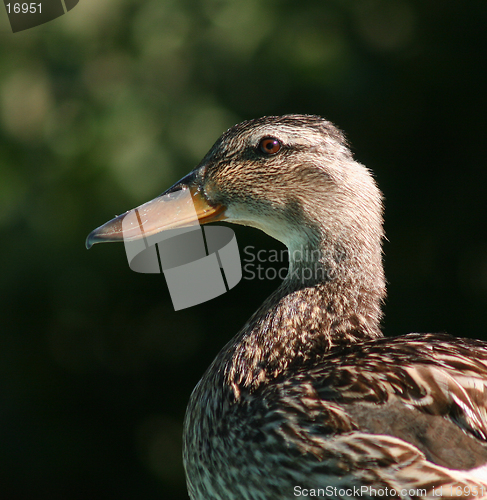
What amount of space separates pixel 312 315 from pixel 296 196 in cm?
31

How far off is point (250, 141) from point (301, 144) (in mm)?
132

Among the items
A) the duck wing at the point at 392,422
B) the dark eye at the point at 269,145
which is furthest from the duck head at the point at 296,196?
the duck wing at the point at 392,422

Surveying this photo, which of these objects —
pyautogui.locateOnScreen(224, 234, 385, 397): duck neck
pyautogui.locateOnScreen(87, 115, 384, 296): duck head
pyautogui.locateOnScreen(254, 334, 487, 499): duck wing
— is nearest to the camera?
pyautogui.locateOnScreen(254, 334, 487, 499): duck wing

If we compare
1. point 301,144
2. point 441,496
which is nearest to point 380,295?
point 301,144

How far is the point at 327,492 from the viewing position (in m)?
1.24

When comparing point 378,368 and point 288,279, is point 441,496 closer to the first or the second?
point 378,368

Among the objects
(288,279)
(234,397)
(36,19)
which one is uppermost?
(36,19)

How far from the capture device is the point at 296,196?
1.64 metres

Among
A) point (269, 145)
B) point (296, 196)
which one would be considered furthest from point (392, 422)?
point (269, 145)

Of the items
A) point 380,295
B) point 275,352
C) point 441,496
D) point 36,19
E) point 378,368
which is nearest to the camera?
point 441,496

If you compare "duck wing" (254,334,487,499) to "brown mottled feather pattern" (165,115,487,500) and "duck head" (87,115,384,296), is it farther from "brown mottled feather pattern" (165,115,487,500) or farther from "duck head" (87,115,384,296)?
"duck head" (87,115,384,296)

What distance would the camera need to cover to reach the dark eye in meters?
1.64

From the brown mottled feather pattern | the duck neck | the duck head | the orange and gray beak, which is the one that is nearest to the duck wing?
the brown mottled feather pattern

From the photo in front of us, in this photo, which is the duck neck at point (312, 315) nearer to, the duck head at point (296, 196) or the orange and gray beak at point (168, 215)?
the duck head at point (296, 196)
